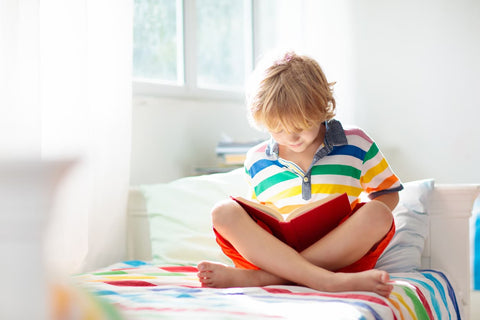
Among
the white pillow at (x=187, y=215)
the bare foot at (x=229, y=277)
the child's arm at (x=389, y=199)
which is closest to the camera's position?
the bare foot at (x=229, y=277)

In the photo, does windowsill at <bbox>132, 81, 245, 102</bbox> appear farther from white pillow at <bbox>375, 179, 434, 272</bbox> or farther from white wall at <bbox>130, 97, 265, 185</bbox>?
white pillow at <bbox>375, 179, 434, 272</bbox>

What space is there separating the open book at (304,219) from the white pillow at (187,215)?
38 cm

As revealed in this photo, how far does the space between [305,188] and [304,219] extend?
189 mm

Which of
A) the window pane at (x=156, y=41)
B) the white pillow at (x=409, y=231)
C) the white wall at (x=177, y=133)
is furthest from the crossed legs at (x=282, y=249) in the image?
the window pane at (x=156, y=41)

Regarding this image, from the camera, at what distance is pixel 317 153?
1447 millimetres

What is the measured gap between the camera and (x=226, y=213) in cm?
127

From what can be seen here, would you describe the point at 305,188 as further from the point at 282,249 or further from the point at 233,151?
the point at 233,151

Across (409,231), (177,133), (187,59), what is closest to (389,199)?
(409,231)

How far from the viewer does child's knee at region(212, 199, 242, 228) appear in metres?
1.26

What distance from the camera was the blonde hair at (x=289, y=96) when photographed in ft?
4.39

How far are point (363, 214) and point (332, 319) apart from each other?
14.6 inches

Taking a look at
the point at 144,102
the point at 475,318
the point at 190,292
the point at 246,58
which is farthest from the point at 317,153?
the point at 246,58

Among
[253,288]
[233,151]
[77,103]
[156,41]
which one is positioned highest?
[156,41]

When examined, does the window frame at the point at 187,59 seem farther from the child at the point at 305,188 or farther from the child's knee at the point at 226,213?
the child's knee at the point at 226,213
